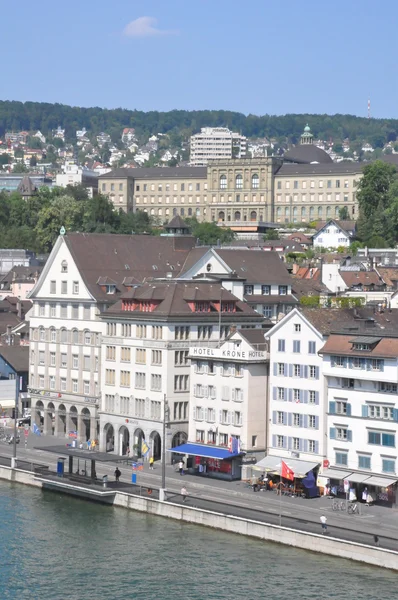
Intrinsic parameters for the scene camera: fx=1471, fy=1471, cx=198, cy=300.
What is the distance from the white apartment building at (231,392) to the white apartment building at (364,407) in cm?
628

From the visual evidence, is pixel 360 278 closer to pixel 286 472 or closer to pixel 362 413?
pixel 362 413

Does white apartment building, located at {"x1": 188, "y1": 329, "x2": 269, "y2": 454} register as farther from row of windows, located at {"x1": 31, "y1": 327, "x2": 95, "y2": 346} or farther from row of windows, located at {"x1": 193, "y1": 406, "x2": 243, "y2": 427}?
row of windows, located at {"x1": 31, "y1": 327, "x2": 95, "y2": 346}

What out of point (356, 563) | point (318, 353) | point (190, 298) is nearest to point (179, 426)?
point (190, 298)

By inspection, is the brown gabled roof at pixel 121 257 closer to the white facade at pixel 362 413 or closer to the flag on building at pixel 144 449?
the flag on building at pixel 144 449

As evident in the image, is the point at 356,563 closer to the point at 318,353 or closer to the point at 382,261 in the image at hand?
the point at 318,353

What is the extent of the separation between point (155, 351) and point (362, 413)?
19019mm

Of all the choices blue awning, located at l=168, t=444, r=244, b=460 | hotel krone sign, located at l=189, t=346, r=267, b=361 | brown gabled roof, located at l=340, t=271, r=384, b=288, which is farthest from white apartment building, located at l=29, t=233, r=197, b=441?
brown gabled roof, located at l=340, t=271, r=384, b=288

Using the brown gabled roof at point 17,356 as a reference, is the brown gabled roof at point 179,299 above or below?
above

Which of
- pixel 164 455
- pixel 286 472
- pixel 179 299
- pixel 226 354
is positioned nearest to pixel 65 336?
pixel 179 299

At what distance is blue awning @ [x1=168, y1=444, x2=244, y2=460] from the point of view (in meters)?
82.6

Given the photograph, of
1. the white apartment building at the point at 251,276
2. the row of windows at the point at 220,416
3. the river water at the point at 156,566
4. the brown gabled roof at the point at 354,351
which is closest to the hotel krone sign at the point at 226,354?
the row of windows at the point at 220,416

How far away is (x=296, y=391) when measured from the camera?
80938 mm

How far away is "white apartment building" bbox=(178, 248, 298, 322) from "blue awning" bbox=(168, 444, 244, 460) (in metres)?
16.5

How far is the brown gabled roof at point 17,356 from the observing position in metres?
113
